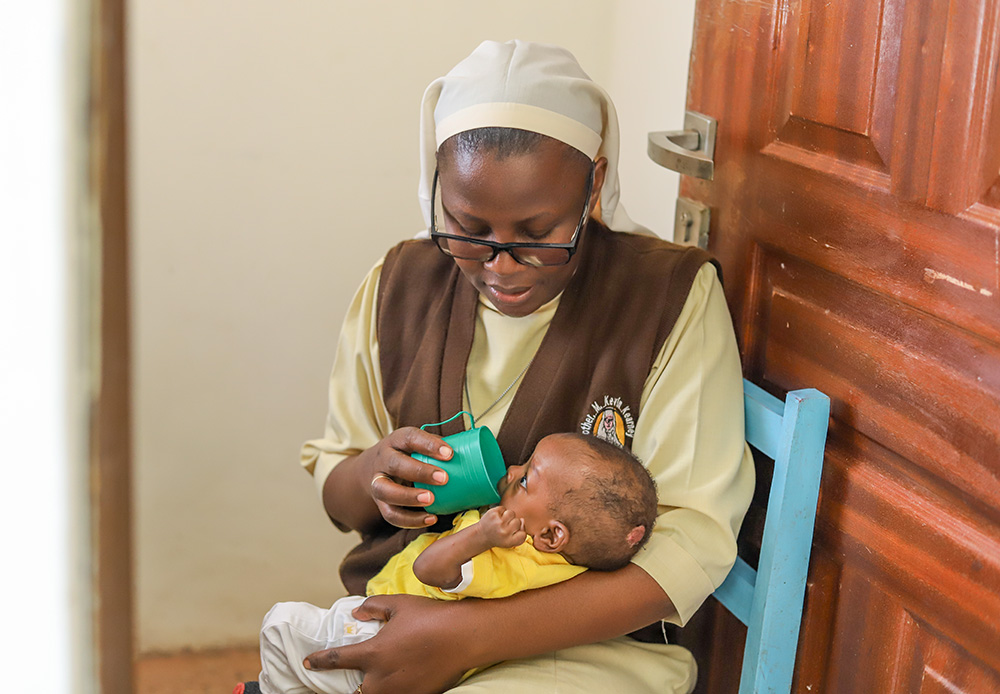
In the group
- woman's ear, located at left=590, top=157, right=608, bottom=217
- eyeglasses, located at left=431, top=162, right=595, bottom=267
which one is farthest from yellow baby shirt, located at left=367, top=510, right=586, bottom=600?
woman's ear, located at left=590, top=157, right=608, bottom=217

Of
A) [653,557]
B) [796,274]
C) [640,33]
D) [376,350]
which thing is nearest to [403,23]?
[640,33]

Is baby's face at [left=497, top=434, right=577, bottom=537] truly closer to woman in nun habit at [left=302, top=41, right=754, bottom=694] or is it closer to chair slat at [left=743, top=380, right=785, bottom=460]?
woman in nun habit at [left=302, top=41, right=754, bottom=694]

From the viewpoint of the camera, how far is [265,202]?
2480 millimetres

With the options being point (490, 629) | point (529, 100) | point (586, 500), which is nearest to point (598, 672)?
point (490, 629)

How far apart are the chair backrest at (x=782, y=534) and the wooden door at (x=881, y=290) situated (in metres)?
0.04

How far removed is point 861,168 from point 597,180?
409 mm

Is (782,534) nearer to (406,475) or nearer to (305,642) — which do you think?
(406,475)

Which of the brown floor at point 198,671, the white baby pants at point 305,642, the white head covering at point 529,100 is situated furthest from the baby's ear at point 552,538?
the brown floor at point 198,671

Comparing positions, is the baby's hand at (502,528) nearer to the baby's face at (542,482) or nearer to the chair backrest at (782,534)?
the baby's face at (542,482)

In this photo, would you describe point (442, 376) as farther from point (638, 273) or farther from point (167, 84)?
point (167, 84)

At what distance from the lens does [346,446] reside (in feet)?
5.90

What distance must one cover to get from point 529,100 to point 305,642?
35.7 inches

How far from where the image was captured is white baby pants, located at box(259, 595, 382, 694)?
4.97ft

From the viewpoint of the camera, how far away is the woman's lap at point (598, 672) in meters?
1.45
